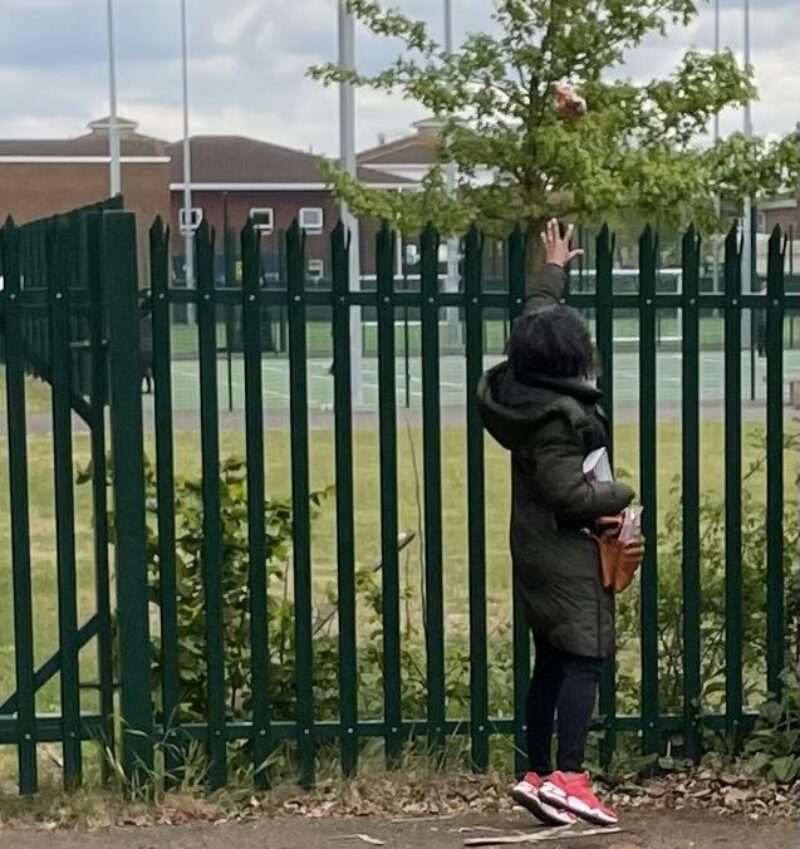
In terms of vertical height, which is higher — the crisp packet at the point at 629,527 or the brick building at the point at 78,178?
the brick building at the point at 78,178

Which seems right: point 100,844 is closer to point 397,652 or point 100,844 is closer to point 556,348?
point 397,652

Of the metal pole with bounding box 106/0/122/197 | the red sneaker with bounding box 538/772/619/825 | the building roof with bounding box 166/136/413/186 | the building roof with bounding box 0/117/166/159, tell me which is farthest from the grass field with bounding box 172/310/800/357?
the building roof with bounding box 166/136/413/186

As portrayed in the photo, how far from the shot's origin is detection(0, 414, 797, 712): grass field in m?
8.46

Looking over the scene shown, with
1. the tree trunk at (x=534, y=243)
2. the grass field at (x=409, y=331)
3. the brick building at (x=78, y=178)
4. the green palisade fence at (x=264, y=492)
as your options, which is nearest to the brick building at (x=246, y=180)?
the brick building at (x=78, y=178)

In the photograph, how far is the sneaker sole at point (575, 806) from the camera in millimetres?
5098

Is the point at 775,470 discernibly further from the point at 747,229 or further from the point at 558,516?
the point at 747,229

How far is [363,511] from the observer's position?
1238cm

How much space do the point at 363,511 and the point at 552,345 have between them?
7629 millimetres

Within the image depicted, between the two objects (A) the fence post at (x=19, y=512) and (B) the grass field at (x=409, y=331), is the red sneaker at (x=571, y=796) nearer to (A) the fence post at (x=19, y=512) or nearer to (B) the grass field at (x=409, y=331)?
(B) the grass field at (x=409, y=331)

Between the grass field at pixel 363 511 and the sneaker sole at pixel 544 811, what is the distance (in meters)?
1.62

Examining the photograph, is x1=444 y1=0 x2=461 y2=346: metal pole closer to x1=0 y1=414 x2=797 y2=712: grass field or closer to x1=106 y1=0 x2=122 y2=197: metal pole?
x1=0 y1=414 x2=797 y2=712: grass field

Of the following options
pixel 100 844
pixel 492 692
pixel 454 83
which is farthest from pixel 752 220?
pixel 100 844

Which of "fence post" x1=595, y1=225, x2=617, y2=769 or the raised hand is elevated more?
→ the raised hand

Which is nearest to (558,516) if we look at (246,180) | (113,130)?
(113,130)
